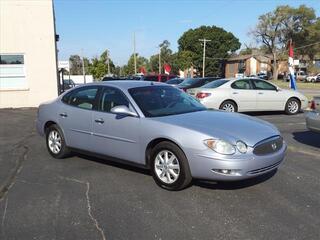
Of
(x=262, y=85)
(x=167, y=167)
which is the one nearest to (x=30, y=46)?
(x=262, y=85)

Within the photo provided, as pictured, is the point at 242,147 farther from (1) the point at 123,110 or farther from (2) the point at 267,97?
(2) the point at 267,97

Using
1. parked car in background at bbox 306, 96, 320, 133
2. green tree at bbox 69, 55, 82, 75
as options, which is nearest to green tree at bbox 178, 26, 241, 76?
green tree at bbox 69, 55, 82, 75

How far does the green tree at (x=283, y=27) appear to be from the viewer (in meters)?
89.1

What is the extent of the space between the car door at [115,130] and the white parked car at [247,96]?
7736 mm

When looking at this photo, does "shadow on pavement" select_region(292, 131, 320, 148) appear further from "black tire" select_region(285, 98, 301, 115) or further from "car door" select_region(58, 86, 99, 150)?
"car door" select_region(58, 86, 99, 150)

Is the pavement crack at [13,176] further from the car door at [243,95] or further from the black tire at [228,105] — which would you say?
the car door at [243,95]

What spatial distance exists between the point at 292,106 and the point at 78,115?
32.8ft

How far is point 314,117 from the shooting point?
29.0 feet

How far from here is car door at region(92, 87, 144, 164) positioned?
6285 millimetres

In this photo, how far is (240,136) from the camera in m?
5.50

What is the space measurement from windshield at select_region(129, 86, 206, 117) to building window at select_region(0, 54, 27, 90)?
1370cm

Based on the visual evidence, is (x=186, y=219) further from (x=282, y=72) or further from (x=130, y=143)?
(x=282, y=72)

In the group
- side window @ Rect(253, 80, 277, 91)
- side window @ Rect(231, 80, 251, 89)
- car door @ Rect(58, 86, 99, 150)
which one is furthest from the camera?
side window @ Rect(253, 80, 277, 91)

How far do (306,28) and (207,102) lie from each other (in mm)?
82738
